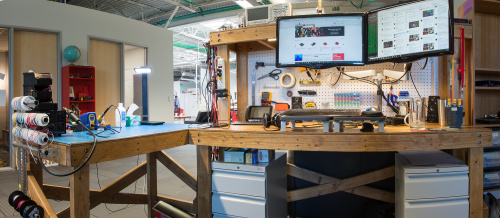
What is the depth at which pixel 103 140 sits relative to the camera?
1115 mm

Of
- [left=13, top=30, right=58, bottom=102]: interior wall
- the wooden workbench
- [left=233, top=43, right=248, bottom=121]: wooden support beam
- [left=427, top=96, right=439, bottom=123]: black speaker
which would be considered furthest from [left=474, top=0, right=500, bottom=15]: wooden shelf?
[left=13, top=30, right=58, bottom=102]: interior wall

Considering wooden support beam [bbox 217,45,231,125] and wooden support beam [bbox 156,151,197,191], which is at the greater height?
wooden support beam [bbox 217,45,231,125]

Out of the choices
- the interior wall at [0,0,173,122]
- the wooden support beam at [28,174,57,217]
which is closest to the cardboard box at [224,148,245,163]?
the wooden support beam at [28,174,57,217]

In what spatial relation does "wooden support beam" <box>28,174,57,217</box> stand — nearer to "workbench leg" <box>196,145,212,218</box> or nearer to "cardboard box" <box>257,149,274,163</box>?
"workbench leg" <box>196,145,212,218</box>

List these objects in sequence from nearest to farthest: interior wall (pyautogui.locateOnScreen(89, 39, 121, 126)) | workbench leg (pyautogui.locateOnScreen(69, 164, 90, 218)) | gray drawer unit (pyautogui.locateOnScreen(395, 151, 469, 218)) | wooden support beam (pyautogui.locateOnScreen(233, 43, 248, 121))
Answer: workbench leg (pyautogui.locateOnScreen(69, 164, 90, 218)), gray drawer unit (pyautogui.locateOnScreen(395, 151, 469, 218)), wooden support beam (pyautogui.locateOnScreen(233, 43, 248, 121)), interior wall (pyautogui.locateOnScreen(89, 39, 121, 126))

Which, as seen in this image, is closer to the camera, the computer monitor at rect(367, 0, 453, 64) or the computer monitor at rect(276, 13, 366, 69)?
the computer monitor at rect(367, 0, 453, 64)

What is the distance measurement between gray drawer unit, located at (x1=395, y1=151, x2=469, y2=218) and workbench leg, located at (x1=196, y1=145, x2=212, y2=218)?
Answer: 1.03 metres

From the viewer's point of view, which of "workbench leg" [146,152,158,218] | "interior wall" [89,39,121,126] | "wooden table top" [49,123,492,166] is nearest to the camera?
"wooden table top" [49,123,492,166]

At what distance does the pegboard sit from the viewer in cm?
190

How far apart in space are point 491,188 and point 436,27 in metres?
1.70

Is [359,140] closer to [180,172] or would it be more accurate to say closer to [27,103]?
[180,172]

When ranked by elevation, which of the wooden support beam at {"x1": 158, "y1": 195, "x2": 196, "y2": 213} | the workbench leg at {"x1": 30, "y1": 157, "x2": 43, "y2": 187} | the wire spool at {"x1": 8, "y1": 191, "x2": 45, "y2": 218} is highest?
the workbench leg at {"x1": 30, "y1": 157, "x2": 43, "y2": 187}

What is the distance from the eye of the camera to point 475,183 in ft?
4.40

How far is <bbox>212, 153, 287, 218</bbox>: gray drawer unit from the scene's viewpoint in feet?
4.50
